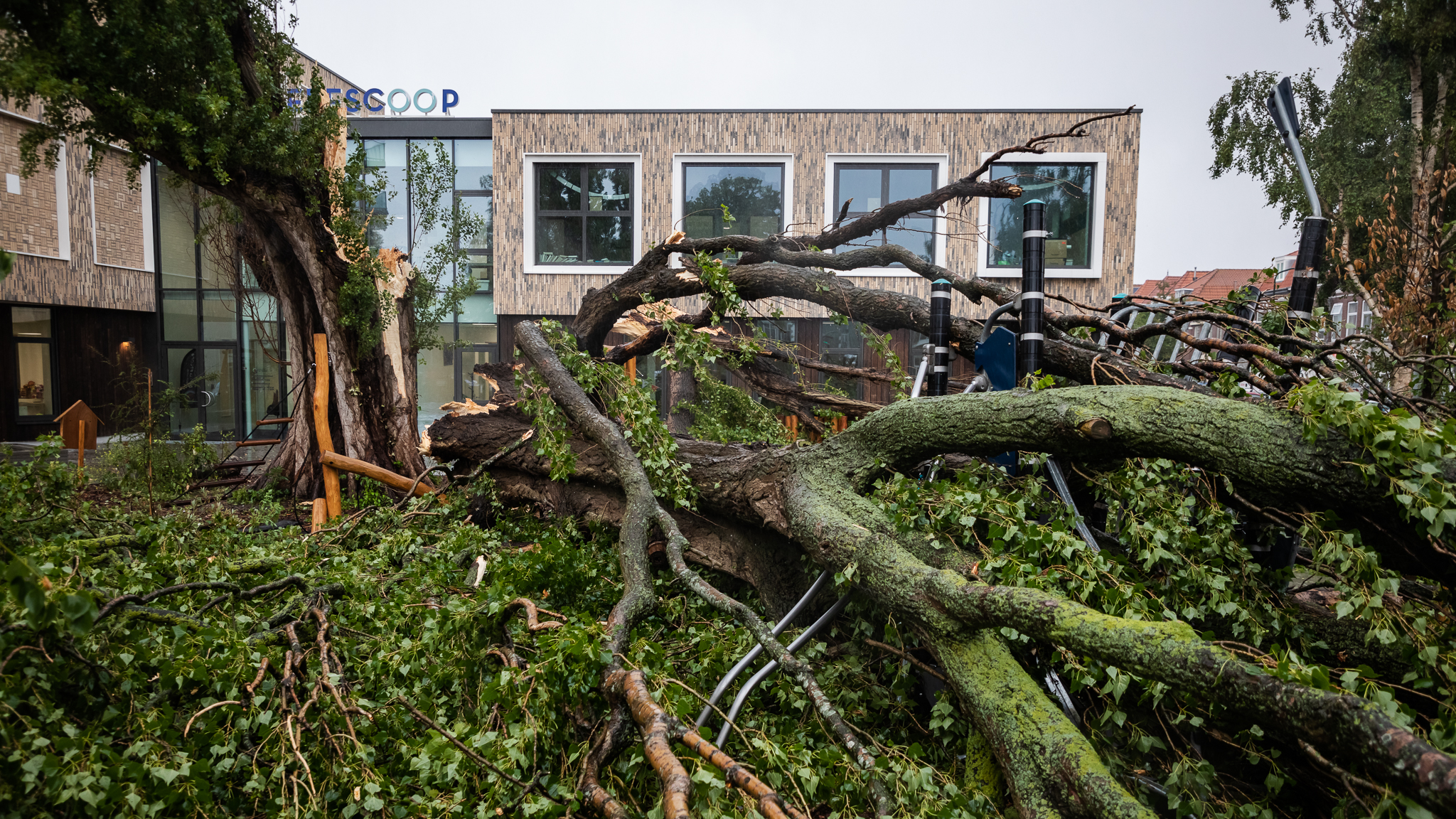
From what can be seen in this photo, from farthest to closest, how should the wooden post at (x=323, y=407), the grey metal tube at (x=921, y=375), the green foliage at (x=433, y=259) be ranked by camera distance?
the green foliage at (x=433, y=259) → the wooden post at (x=323, y=407) → the grey metal tube at (x=921, y=375)

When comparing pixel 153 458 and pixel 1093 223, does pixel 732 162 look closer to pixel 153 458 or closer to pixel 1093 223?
pixel 1093 223

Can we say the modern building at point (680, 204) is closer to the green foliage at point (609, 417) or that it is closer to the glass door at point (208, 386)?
the glass door at point (208, 386)

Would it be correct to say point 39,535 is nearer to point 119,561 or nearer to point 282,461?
point 119,561

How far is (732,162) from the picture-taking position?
13.6 metres

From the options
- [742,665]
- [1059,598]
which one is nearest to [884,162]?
[742,665]

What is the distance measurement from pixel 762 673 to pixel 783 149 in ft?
40.5

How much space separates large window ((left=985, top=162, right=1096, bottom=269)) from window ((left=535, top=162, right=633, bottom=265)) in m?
6.79

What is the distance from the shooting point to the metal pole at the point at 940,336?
13.1 ft

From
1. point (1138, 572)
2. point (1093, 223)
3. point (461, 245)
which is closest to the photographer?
point (1138, 572)

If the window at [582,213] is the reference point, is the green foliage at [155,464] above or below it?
below

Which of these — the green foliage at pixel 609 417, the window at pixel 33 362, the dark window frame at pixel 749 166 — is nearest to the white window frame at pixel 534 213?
the dark window frame at pixel 749 166

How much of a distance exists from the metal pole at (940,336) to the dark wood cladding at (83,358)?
15.6 meters

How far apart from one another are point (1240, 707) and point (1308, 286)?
3.24 metres

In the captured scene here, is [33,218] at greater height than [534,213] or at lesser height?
lesser
